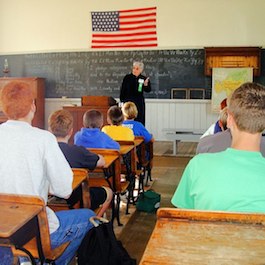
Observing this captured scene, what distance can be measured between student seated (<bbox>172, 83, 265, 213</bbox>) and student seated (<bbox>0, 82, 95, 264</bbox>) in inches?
27.0

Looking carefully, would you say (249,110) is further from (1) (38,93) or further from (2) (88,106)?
(1) (38,93)

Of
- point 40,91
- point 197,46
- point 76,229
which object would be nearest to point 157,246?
point 76,229

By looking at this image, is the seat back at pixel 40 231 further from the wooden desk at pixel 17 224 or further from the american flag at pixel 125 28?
the american flag at pixel 125 28

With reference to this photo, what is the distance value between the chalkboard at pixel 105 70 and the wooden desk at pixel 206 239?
274 inches

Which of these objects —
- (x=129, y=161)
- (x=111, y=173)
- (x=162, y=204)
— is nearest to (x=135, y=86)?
(x=162, y=204)

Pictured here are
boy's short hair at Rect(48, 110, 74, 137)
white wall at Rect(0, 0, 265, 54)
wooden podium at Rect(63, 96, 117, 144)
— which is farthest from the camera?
white wall at Rect(0, 0, 265, 54)

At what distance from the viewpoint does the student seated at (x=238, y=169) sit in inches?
55.2

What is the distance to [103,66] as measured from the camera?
343 inches

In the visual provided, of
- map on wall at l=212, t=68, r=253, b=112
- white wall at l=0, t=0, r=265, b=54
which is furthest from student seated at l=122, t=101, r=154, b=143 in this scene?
white wall at l=0, t=0, r=265, b=54

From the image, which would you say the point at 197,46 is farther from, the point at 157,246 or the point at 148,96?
the point at 157,246

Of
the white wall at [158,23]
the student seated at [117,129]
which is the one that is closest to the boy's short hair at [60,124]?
the student seated at [117,129]

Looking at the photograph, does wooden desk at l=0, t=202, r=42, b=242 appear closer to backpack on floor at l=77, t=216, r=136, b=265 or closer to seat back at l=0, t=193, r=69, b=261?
seat back at l=0, t=193, r=69, b=261

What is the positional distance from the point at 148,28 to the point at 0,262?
7.00 m

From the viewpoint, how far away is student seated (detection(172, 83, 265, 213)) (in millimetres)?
1401
